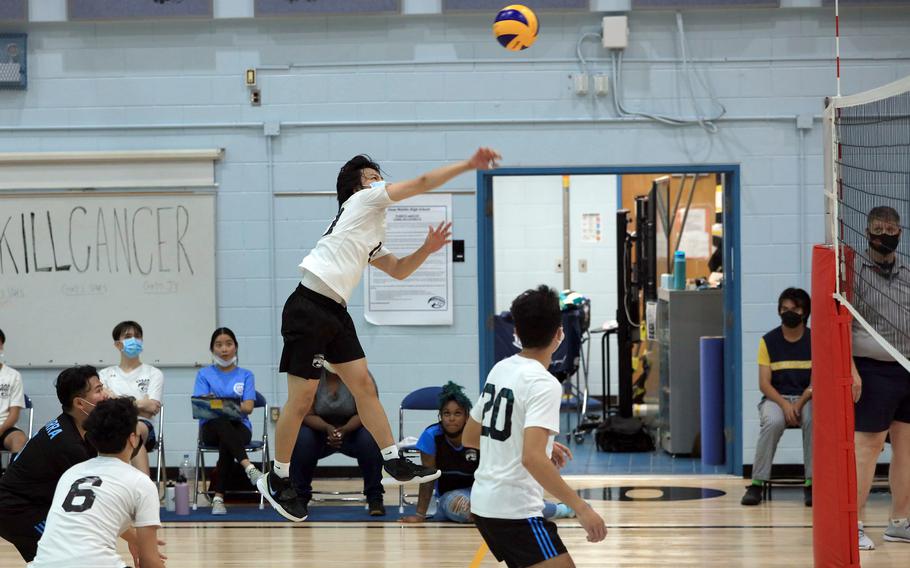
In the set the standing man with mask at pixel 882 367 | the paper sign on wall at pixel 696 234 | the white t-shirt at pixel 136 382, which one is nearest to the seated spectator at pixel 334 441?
the white t-shirt at pixel 136 382

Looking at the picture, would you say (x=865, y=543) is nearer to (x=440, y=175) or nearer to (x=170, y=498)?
(x=440, y=175)

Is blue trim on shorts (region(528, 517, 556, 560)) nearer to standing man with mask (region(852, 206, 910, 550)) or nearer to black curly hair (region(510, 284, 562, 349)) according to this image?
black curly hair (region(510, 284, 562, 349))

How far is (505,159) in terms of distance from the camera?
9.73 m

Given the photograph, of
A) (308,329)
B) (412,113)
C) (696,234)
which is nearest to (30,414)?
(412,113)

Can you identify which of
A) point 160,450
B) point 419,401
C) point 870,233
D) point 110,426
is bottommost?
point 160,450

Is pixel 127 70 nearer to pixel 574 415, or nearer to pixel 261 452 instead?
pixel 261 452

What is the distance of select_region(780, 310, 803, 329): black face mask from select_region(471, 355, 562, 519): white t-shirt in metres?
4.97

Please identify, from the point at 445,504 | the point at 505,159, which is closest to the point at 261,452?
the point at 445,504

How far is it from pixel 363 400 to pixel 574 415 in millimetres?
8129

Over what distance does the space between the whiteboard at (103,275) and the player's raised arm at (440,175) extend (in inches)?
202

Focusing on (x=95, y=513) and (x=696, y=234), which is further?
(x=696, y=234)

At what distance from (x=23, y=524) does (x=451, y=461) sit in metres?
3.45

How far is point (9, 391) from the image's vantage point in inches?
359

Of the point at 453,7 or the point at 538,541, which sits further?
the point at 453,7
